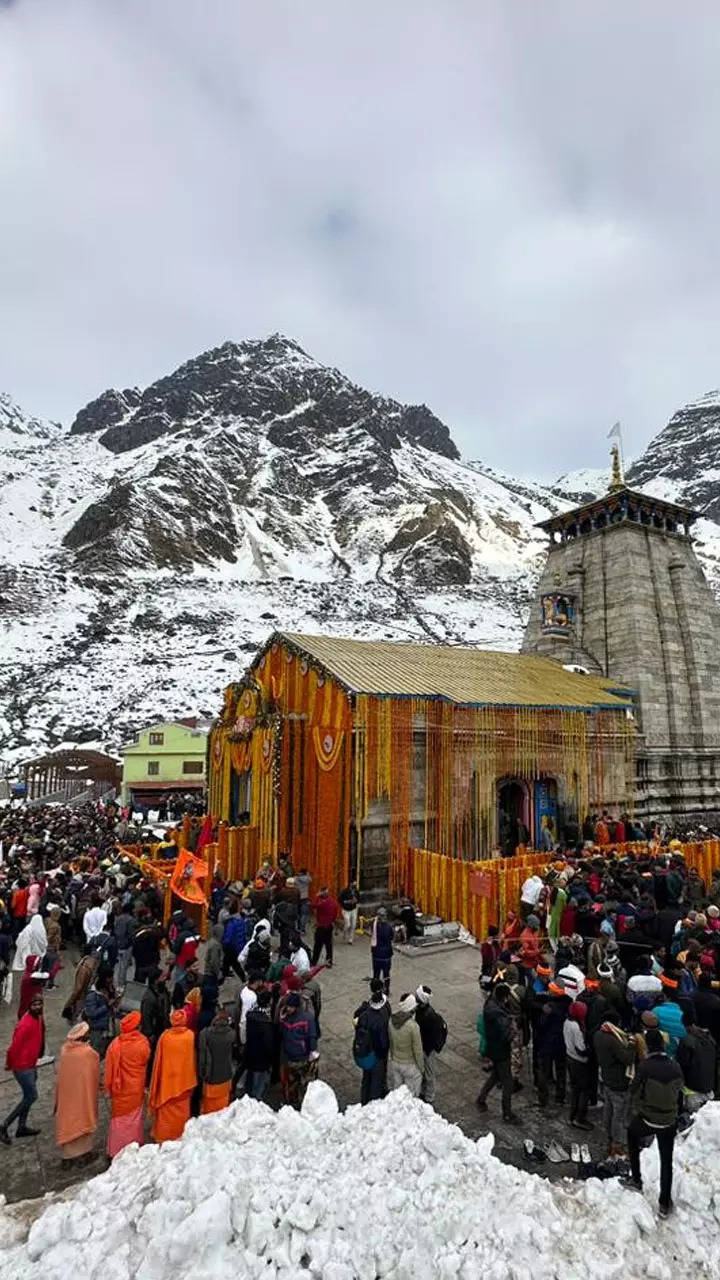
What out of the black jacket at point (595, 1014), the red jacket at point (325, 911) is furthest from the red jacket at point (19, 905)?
the black jacket at point (595, 1014)

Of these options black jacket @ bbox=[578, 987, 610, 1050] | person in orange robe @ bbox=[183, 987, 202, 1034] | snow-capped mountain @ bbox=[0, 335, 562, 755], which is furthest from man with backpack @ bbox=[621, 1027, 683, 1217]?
snow-capped mountain @ bbox=[0, 335, 562, 755]

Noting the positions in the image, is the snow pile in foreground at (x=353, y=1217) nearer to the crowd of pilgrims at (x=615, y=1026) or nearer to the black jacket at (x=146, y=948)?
the crowd of pilgrims at (x=615, y=1026)

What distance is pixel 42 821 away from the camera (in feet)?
92.5

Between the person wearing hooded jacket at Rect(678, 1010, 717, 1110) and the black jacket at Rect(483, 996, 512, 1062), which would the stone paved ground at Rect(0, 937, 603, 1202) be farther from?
the person wearing hooded jacket at Rect(678, 1010, 717, 1110)

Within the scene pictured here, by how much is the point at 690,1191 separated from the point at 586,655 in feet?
77.8

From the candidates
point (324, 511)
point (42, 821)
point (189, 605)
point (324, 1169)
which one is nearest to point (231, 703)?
point (42, 821)

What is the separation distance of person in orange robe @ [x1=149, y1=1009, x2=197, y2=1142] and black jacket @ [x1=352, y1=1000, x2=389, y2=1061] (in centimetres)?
190

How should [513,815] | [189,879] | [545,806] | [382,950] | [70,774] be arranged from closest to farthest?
[382,950] → [189,879] → [513,815] → [545,806] → [70,774]

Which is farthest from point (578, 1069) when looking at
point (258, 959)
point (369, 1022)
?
point (258, 959)

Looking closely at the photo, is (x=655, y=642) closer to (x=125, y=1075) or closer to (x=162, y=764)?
(x=125, y=1075)

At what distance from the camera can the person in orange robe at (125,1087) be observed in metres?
6.82

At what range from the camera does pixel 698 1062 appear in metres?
7.27

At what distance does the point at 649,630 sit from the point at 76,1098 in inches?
1008

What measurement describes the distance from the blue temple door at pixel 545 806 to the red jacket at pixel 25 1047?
16.0 m
